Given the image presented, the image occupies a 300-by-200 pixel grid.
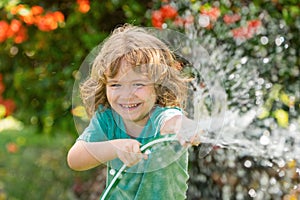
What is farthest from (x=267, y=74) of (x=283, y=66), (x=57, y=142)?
(x=57, y=142)

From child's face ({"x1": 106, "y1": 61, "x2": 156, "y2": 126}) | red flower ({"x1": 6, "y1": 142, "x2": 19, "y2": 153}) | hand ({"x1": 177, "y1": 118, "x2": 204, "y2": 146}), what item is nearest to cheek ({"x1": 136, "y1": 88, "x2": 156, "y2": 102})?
child's face ({"x1": 106, "y1": 61, "x2": 156, "y2": 126})

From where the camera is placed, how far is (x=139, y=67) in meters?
2.23

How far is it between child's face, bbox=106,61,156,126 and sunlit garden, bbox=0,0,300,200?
126cm

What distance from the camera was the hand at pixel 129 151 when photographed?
212 cm

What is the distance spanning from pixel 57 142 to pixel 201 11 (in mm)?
1014

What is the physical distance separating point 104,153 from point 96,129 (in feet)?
0.43

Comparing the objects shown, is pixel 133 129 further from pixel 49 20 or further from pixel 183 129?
pixel 49 20

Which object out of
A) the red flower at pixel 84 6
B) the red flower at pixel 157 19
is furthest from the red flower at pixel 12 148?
the red flower at pixel 157 19

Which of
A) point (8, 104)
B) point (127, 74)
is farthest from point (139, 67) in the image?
point (8, 104)

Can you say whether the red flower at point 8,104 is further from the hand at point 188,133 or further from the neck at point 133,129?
the hand at point 188,133

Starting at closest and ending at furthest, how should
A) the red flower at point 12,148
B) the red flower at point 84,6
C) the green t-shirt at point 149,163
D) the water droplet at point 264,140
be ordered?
1. the green t-shirt at point 149,163
2. the water droplet at point 264,140
3. the red flower at point 84,6
4. the red flower at point 12,148

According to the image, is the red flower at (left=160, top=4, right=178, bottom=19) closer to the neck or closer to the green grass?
the green grass

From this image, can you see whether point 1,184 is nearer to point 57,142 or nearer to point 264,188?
point 57,142

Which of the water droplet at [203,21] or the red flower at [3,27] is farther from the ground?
the water droplet at [203,21]
